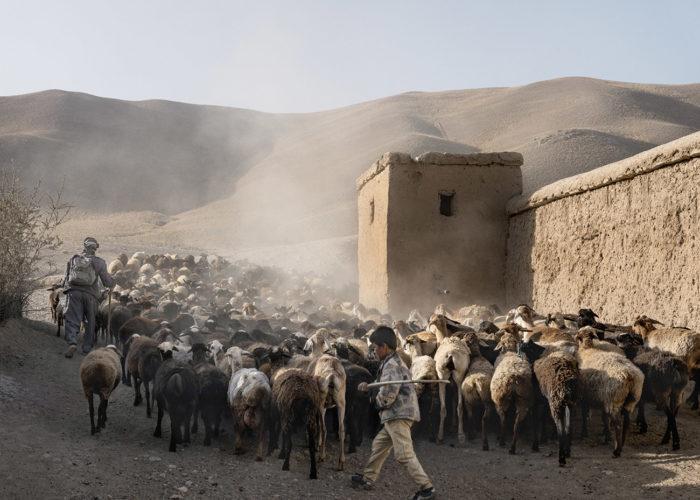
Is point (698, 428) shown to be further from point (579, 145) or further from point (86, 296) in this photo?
point (579, 145)

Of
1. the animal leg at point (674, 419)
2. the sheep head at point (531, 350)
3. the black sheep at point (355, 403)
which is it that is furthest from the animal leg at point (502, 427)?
the animal leg at point (674, 419)

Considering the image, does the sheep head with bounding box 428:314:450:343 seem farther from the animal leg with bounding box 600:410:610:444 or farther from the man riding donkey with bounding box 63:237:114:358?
the man riding donkey with bounding box 63:237:114:358

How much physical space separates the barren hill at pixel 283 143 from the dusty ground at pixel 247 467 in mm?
26266

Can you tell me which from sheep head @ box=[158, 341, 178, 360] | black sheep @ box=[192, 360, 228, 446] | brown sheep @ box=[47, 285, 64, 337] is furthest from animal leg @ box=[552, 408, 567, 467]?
brown sheep @ box=[47, 285, 64, 337]

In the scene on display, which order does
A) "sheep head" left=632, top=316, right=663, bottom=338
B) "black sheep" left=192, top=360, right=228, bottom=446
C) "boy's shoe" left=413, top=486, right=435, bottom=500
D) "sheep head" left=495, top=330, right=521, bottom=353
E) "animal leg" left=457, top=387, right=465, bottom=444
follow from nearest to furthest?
"boy's shoe" left=413, top=486, right=435, bottom=500
"black sheep" left=192, top=360, right=228, bottom=446
"animal leg" left=457, top=387, right=465, bottom=444
"sheep head" left=495, top=330, right=521, bottom=353
"sheep head" left=632, top=316, right=663, bottom=338

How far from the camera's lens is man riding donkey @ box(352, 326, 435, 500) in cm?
598

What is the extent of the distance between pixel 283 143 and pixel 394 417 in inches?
3196

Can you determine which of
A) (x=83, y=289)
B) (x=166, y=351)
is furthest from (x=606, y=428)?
(x=83, y=289)

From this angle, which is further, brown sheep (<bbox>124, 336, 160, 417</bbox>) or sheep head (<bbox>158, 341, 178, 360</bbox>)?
brown sheep (<bbox>124, 336, 160, 417</bbox>)

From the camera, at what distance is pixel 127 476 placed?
615cm

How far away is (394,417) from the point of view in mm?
6043

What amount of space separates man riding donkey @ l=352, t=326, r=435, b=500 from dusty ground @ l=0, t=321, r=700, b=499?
1.07ft

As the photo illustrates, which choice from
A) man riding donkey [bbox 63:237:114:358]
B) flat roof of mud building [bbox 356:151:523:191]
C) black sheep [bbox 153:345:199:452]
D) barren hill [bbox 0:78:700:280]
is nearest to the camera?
black sheep [bbox 153:345:199:452]

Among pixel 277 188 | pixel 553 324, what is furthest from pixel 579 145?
pixel 553 324
